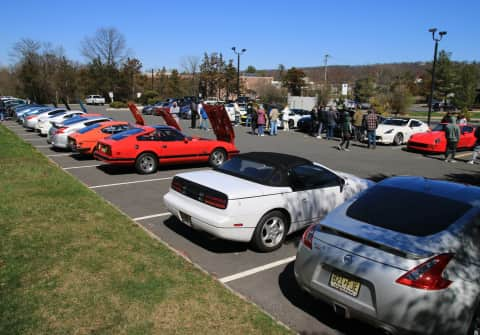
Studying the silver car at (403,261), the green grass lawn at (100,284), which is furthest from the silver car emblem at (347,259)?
the green grass lawn at (100,284)

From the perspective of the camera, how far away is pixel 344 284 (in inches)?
148

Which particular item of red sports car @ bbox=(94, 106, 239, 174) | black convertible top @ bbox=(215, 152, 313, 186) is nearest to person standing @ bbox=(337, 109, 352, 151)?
red sports car @ bbox=(94, 106, 239, 174)

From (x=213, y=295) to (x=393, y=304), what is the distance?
1934mm

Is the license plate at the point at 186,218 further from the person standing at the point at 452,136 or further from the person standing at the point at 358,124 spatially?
the person standing at the point at 358,124

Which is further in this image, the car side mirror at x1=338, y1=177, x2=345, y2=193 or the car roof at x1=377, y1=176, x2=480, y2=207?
the car side mirror at x1=338, y1=177, x2=345, y2=193

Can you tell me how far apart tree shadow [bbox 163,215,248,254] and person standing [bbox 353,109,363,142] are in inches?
566

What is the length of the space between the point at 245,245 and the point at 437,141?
13.6 meters

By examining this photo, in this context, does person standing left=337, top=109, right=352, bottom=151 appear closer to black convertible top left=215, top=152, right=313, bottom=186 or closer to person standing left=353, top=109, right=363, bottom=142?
person standing left=353, top=109, right=363, bottom=142

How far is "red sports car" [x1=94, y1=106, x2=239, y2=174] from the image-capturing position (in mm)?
10883

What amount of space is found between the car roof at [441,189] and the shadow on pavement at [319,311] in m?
1.59

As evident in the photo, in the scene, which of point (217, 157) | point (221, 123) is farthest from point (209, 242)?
point (221, 123)

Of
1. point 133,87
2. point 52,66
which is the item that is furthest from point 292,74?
point 52,66

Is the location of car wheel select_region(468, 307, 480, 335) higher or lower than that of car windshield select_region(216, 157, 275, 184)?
lower

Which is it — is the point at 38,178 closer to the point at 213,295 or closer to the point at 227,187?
the point at 227,187
